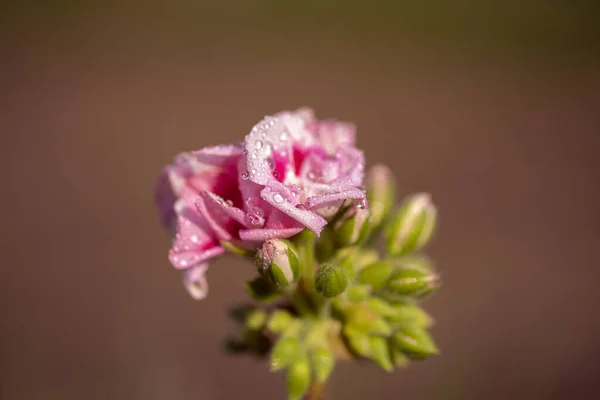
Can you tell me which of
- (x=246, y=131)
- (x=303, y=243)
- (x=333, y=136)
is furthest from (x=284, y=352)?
(x=246, y=131)

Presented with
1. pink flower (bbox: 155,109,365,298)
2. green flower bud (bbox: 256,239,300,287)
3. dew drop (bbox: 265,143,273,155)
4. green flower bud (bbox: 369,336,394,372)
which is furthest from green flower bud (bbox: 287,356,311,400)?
dew drop (bbox: 265,143,273,155)

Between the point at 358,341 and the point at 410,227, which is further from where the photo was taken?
the point at 410,227

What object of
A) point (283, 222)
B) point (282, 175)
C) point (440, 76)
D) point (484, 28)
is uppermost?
point (484, 28)

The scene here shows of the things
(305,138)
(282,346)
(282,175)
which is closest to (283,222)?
(282,175)

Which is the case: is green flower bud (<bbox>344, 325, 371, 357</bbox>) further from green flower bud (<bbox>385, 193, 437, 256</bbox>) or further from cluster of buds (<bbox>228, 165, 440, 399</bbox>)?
green flower bud (<bbox>385, 193, 437, 256</bbox>)

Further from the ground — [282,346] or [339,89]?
[339,89]

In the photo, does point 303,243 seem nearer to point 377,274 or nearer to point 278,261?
point 278,261

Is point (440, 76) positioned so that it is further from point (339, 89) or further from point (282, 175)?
point (282, 175)
